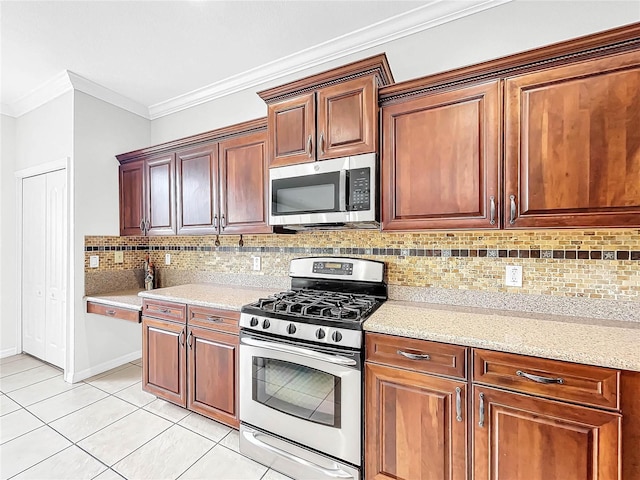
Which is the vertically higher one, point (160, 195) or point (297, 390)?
point (160, 195)

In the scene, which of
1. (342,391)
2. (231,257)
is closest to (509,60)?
(342,391)

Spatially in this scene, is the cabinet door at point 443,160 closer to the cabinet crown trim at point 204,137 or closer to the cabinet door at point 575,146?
the cabinet door at point 575,146

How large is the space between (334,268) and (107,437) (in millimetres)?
1900

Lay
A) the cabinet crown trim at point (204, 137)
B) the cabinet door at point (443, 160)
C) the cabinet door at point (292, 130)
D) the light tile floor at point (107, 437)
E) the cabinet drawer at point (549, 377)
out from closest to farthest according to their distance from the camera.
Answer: the cabinet drawer at point (549, 377) → the cabinet door at point (443, 160) → the light tile floor at point (107, 437) → the cabinet door at point (292, 130) → the cabinet crown trim at point (204, 137)

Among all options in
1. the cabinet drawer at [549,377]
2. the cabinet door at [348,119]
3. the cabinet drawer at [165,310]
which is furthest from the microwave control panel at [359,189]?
the cabinet drawer at [165,310]

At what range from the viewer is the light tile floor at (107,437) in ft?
5.87

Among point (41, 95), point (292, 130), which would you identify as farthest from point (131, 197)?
point (292, 130)

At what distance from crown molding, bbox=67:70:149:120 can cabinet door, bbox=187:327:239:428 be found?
8.20 ft

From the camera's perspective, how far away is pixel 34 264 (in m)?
3.34

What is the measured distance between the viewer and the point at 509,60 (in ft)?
4.96

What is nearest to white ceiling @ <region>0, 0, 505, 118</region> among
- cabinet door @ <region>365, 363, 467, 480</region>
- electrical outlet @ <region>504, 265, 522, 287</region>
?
electrical outlet @ <region>504, 265, 522, 287</region>

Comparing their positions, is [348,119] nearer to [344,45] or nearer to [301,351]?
[344,45]

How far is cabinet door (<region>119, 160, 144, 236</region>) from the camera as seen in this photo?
10.0 feet

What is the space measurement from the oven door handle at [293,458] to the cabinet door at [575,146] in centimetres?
154
